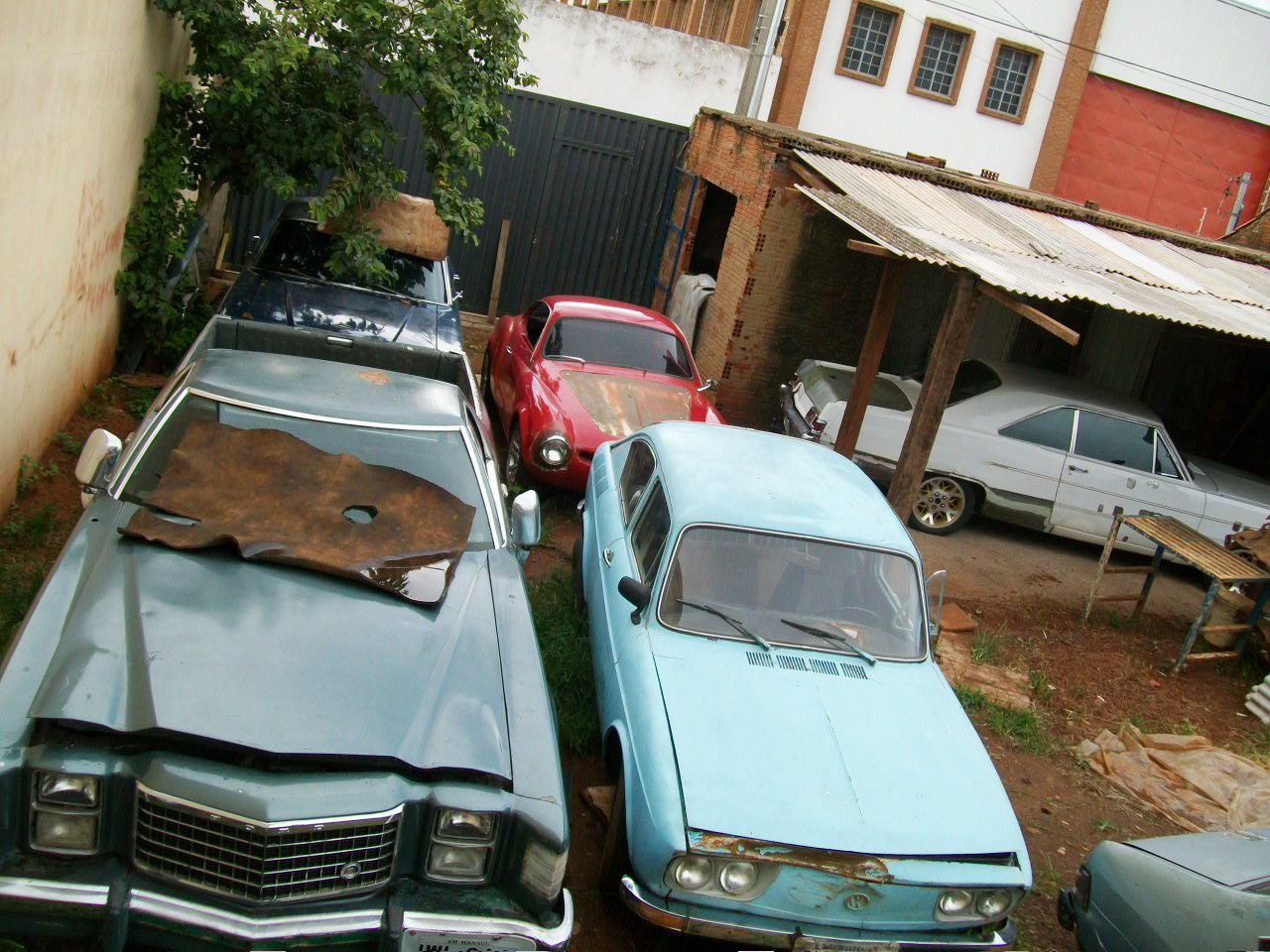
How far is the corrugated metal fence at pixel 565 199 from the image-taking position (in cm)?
1339

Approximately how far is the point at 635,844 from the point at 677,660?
0.89 m

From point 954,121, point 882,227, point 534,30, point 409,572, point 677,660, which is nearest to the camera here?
point 409,572

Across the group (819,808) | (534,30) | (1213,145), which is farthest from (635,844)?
(1213,145)

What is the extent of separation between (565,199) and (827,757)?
35.4 ft

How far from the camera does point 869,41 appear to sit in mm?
24125

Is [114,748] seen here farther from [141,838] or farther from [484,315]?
[484,315]

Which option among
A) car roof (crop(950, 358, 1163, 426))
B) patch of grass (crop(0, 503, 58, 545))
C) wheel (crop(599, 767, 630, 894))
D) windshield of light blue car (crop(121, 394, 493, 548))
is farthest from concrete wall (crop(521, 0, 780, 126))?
wheel (crop(599, 767, 630, 894))

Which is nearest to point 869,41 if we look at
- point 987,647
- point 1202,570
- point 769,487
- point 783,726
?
point 1202,570

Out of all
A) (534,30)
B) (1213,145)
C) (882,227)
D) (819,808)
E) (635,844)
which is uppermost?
(1213,145)

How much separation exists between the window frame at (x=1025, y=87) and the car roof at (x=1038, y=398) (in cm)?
1691

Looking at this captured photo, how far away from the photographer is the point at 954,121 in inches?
979

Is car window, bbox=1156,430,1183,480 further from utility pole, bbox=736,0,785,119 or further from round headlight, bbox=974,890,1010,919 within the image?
utility pole, bbox=736,0,785,119

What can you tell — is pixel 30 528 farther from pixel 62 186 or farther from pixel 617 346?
pixel 617 346

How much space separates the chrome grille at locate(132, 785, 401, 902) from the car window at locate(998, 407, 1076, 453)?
7.90m
